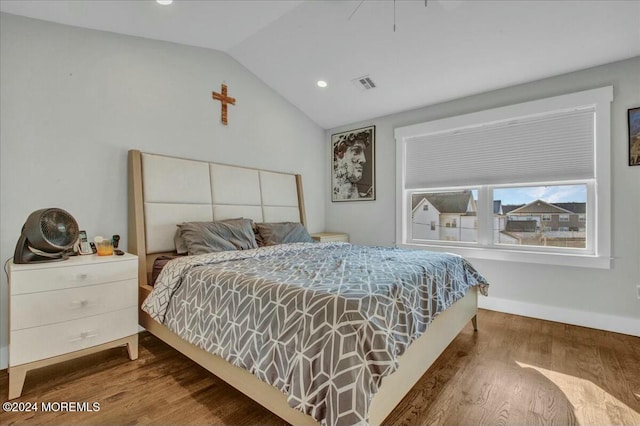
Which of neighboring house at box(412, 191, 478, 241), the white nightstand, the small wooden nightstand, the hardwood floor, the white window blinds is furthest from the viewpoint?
the small wooden nightstand

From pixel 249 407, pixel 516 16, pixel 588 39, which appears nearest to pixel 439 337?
pixel 249 407

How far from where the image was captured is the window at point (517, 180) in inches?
106

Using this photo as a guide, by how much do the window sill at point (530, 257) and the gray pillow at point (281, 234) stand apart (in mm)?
1483

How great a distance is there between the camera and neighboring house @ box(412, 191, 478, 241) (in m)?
3.41

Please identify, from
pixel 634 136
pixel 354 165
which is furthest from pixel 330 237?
pixel 634 136

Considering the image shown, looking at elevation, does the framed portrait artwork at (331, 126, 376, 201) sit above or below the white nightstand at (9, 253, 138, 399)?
above

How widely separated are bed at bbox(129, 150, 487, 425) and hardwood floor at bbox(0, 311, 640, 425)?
0.51ft

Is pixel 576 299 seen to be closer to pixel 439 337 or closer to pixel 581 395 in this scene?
pixel 581 395

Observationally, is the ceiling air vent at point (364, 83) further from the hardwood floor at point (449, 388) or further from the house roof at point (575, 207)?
→ the hardwood floor at point (449, 388)

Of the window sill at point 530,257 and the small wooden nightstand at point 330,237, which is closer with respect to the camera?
the window sill at point 530,257

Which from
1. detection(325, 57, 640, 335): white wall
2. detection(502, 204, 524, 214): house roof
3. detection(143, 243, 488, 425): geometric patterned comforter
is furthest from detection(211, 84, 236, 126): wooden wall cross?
detection(502, 204, 524, 214): house roof

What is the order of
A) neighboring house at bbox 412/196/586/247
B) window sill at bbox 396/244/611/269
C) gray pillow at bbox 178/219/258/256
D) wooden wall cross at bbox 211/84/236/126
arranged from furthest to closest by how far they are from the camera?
wooden wall cross at bbox 211/84/236/126 → neighboring house at bbox 412/196/586/247 → window sill at bbox 396/244/611/269 → gray pillow at bbox 178/219/258/256

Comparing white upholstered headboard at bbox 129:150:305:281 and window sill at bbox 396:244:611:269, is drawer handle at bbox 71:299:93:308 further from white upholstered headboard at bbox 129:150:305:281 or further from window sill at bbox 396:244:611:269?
window sill at bbox 396:244:611:269

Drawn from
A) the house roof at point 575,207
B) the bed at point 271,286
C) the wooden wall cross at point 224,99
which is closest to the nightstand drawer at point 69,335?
the bed at point 271,286
